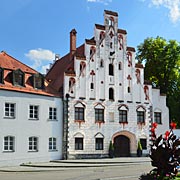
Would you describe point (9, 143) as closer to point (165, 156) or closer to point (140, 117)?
point (140, 117)

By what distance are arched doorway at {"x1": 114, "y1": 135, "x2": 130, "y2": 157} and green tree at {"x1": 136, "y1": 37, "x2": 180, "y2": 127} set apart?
10.6m

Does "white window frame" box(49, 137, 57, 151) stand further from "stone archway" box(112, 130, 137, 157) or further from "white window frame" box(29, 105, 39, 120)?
"stone archway" box(112, 130, 137, 157)

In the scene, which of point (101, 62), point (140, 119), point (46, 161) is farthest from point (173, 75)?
point (46, 161)

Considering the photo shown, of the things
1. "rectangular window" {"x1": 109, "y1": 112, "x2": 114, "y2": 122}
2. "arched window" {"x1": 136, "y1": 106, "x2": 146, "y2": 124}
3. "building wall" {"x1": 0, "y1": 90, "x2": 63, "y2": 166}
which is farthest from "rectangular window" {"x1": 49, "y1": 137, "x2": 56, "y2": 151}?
"arched window" {"x1": 136, "y1": 106, "x2": 146, "y2": 124}

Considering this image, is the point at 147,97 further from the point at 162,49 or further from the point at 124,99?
the point at 162,49

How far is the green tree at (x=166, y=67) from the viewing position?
46406mm

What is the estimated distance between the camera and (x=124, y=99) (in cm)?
3825

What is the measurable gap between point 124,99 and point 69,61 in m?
7.74

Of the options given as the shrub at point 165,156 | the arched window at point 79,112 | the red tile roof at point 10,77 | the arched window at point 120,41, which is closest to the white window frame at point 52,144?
the arched window at point 79,112

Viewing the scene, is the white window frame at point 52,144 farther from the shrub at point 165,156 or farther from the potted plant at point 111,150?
the shrub at point 165,156

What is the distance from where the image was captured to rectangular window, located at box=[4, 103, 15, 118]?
3041cm

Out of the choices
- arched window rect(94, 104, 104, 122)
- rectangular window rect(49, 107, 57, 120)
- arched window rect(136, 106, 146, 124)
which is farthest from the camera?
arched window rect(136, 106, 146, 124)

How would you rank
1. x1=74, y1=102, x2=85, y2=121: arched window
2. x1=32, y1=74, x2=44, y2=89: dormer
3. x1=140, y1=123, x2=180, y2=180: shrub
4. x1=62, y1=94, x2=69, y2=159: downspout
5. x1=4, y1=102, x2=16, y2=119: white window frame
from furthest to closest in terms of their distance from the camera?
1. x1=74, y1=102, x2=85, y2=121: arched window
2. x1=62, y1=94, x2=69, y2=159: downspout
3. x1=32, y1=74, x2=44, y2=89: dormer
4. x1=4, y1=102, x2=16, y2=119: white window frame
5. x1=140, y1=123, x2=180, y2=180: shrub

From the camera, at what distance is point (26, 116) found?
31609 millimetres
